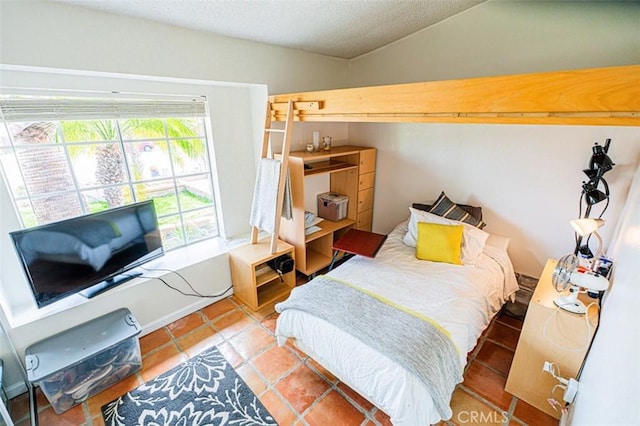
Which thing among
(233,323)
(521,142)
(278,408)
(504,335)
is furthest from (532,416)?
(233,323)

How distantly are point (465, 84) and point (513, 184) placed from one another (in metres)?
1.65

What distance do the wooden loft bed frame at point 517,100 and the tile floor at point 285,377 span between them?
174cm

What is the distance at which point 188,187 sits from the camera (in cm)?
267

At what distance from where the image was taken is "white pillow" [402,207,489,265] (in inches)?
94.5

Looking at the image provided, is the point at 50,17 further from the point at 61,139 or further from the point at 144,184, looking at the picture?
the point at 144,184

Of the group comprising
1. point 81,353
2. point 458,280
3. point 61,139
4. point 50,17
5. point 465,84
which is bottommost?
point 81,353

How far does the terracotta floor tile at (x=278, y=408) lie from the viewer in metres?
1.68

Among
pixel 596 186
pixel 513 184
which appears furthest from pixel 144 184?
pixel 596 186

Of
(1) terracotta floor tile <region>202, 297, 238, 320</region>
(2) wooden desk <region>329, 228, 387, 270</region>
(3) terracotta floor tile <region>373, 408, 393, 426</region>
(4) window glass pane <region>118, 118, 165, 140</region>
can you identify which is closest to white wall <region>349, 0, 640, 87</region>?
(2) wooden desk <region>329, 228, 387, 270</region>

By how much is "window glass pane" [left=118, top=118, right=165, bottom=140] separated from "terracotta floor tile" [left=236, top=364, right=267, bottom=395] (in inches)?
79.3

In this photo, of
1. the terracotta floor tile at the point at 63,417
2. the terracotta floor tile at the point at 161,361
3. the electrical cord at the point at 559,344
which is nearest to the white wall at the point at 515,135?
the electrical cord at the point at 559,344

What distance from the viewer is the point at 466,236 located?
2473mm

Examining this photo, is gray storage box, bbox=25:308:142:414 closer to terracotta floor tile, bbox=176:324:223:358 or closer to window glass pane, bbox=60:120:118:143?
terracotta floor tile, bbox=176:324:223:358

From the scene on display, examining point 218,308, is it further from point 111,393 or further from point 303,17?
point 303,17
